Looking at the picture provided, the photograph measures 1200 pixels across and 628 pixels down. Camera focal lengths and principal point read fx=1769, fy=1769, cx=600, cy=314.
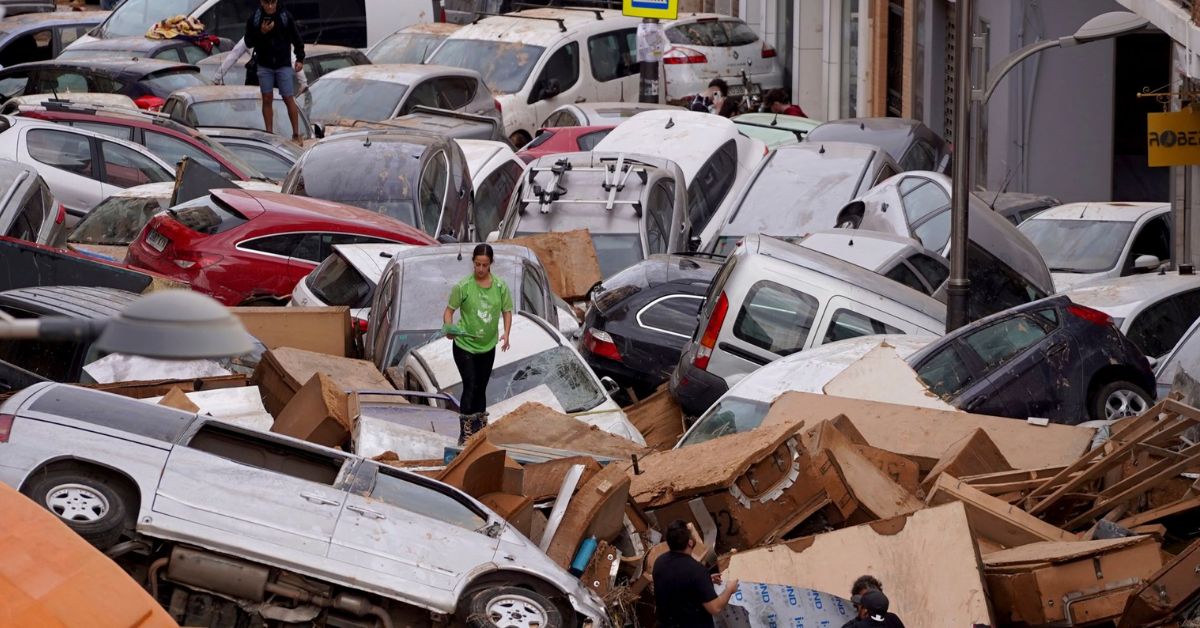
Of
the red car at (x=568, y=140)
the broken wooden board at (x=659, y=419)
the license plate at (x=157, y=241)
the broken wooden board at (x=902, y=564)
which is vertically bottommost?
the broken wooden board at (x=659, y=419)

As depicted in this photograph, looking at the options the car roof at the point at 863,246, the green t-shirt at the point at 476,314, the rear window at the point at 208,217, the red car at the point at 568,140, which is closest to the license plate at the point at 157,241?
the rear window at the point at 208,217

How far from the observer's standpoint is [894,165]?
19.0m

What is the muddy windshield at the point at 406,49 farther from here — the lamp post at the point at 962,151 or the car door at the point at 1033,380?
the car door at the point at 1033,380

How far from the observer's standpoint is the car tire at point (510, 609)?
7.42 meters

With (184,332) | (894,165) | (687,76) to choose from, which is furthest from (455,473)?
(687,76)

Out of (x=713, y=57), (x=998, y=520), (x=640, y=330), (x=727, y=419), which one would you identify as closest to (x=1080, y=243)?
(x=640, y=330)

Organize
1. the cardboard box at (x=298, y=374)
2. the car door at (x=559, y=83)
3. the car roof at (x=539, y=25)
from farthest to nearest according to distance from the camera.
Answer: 1. the car roof at (x=539, y=25)
2. the car door at (x=559, y=83)
3. the cardboard box at (x=298, y=374)

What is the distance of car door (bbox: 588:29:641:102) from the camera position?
2858cm

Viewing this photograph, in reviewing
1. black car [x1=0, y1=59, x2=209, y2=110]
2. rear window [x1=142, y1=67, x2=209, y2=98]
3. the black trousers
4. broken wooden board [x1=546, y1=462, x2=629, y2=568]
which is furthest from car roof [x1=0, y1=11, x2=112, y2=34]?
broken wooden board [x1=546, y1=462, x2=629, y2=568]

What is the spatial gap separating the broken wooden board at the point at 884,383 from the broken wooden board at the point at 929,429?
242mm

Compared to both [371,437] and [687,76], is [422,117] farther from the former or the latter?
[371,437]

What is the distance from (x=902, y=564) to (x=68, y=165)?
492 inches

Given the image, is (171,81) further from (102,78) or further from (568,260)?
(568,260)

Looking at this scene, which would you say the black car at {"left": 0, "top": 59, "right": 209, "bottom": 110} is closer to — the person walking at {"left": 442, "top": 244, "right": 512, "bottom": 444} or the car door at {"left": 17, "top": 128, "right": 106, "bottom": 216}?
the car door at {"left": 17, "top": 128, "right": 106, "bottom": 216}
